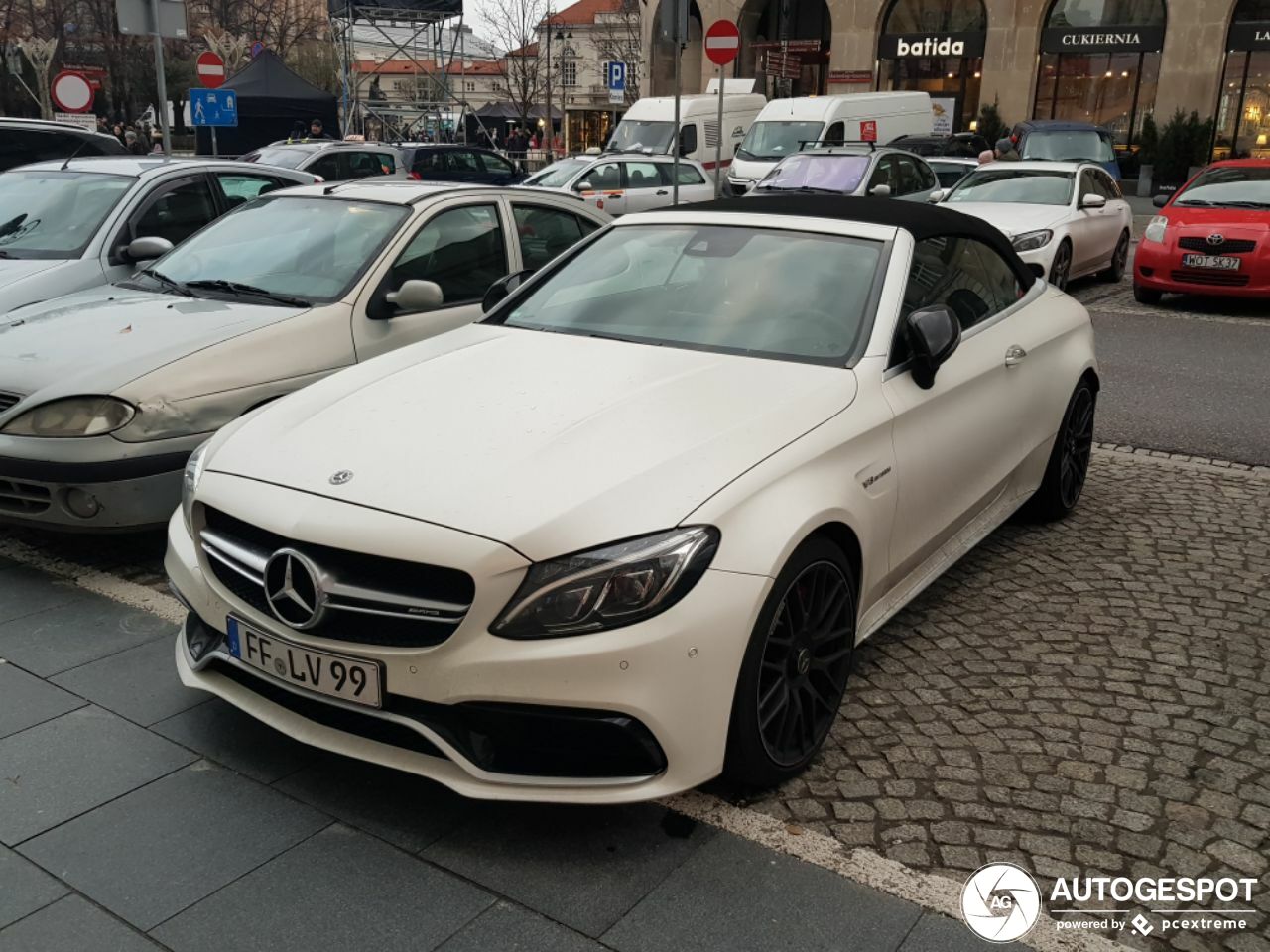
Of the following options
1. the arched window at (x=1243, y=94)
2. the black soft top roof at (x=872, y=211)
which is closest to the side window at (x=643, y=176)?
the black soft top roof at (x=872, y=211)

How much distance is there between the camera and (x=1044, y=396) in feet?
16.6

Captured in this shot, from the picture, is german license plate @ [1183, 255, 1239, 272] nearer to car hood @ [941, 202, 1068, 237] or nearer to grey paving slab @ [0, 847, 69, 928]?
car hood @ [941, 202, 1068, 237]

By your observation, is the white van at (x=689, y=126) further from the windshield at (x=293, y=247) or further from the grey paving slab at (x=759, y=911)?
the grey paving slab at (x=759, y=911)

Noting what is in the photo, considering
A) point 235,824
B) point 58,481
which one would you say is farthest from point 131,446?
point 235,824

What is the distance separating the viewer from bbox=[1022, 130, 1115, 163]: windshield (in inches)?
878

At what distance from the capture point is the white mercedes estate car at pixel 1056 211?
12352 millimetres

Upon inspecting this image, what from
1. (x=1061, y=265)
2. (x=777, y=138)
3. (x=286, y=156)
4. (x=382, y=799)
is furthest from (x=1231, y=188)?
(x=286, y=156)

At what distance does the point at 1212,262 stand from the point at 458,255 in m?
8.78

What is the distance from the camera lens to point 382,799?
3.16m

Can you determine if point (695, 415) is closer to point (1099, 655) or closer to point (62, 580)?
point (1099, 655)

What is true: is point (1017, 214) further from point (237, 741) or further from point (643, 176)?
point (237, 741)

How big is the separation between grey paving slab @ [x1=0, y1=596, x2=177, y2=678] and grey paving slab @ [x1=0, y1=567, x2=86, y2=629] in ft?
0.18

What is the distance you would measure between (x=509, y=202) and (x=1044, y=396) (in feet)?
10.2

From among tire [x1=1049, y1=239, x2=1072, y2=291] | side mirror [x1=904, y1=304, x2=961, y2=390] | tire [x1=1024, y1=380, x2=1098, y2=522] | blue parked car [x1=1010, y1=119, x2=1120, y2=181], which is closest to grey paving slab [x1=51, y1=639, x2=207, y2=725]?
side mirror [x1=904, y1=304, x2=961, y2=390]
